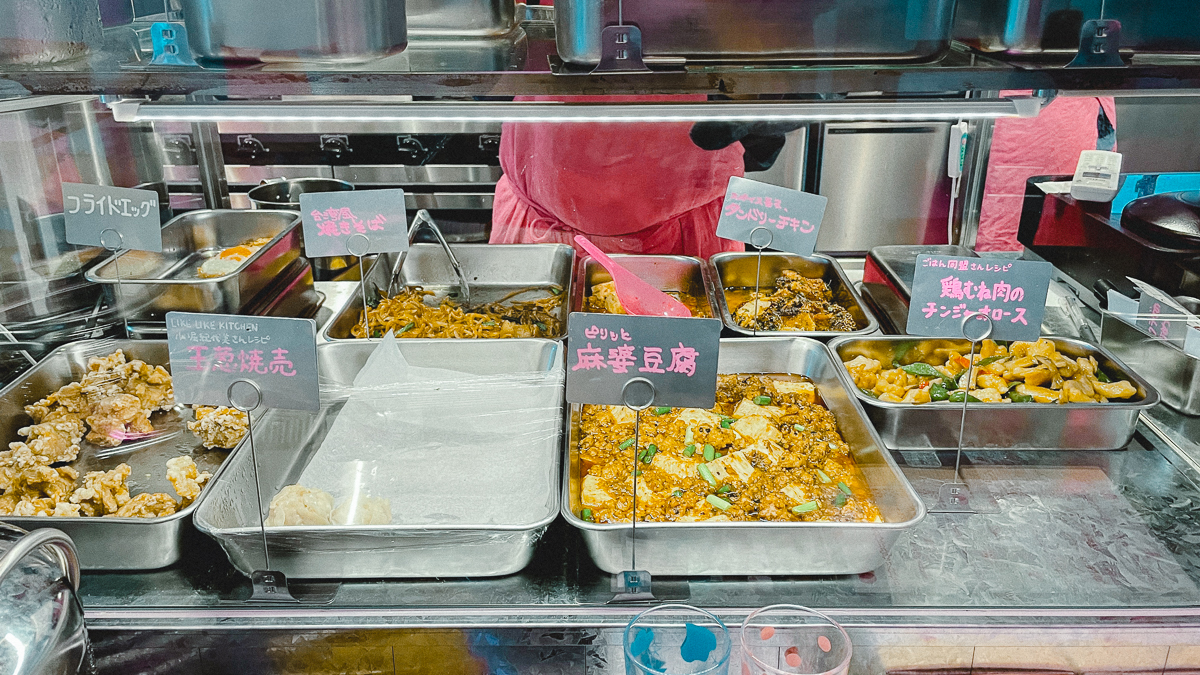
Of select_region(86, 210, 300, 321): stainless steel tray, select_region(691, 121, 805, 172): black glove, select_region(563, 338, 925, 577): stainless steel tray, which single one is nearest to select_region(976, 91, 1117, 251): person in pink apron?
select_region(691, 121, 805, 172): black glove

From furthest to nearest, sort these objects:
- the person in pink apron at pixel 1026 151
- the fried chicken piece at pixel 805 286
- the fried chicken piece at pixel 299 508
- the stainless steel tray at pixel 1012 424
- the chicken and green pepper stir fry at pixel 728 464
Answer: the person in pink apron at pixel 1026 151 < the fried chicken piece at pixel 805 286 < the stainless steel tray at pixel 1012 424 < the chicken and green pepper stir fry at pixel 728 464 < the fried chicken piece at pixel 299 508

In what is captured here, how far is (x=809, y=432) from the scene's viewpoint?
175 centimetres

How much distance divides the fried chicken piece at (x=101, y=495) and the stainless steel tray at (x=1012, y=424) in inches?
57.8

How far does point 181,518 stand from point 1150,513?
174cm

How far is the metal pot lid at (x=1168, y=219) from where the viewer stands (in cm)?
195

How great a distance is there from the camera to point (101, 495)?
150 cm

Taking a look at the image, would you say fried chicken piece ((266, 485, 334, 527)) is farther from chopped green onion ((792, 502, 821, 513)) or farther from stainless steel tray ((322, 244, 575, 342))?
stainless steel tray ((322, 244, 575, 342))

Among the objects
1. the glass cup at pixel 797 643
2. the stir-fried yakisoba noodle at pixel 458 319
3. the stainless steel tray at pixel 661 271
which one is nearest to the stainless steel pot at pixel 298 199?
the stir-fried yakisoba noodle at pixel 458 319

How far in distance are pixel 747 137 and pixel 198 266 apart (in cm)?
190

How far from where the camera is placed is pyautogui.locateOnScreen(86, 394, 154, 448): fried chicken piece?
1840 mm

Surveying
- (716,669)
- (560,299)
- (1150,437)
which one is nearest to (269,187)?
(560,299)

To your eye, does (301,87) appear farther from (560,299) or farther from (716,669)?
(560,299)

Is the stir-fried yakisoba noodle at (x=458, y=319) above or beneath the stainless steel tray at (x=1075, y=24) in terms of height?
beneath

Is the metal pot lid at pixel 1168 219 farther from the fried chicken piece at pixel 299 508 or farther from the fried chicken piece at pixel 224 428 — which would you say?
the fried chicken piece at pixel 224 428
